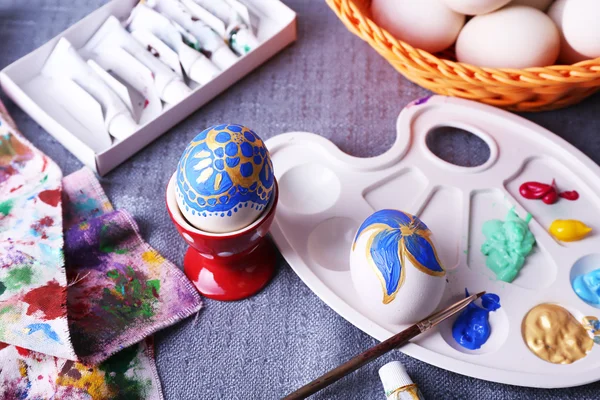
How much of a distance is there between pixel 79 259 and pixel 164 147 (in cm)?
20

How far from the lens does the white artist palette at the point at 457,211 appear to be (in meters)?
0.65

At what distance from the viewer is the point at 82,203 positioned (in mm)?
781

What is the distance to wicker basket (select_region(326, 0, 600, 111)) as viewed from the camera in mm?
752

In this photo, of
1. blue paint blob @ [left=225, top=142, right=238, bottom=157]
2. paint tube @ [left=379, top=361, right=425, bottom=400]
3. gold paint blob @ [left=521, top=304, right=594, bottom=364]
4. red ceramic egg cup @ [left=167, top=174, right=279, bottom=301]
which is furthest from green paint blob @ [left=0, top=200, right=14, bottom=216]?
gold paint blob @ [left=521, top=304, right=594, bottom=364]

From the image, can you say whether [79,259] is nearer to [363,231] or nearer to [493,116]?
[363,231]

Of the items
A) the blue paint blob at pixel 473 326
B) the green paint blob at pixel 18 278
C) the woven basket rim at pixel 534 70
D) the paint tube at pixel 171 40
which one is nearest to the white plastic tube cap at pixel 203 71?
the paint tube at pixel 171 40

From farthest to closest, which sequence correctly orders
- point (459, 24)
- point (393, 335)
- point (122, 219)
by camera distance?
1. point (459, 24)
2. point (122, 219)
3. point (393, 335)

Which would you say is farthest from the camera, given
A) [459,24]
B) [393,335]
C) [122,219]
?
[459,24]

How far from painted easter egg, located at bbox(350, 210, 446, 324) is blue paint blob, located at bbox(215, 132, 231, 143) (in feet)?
0.54

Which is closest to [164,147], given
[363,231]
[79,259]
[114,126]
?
[114,126]

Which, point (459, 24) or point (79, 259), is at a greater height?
point (459, 24)

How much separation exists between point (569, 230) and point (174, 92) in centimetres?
52

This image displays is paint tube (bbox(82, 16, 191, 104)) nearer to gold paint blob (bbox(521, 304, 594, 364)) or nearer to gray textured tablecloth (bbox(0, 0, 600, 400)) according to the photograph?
gray textured tablecloth (bbox(0, 0, 600, 400))

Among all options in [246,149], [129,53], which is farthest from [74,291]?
[129,53]
